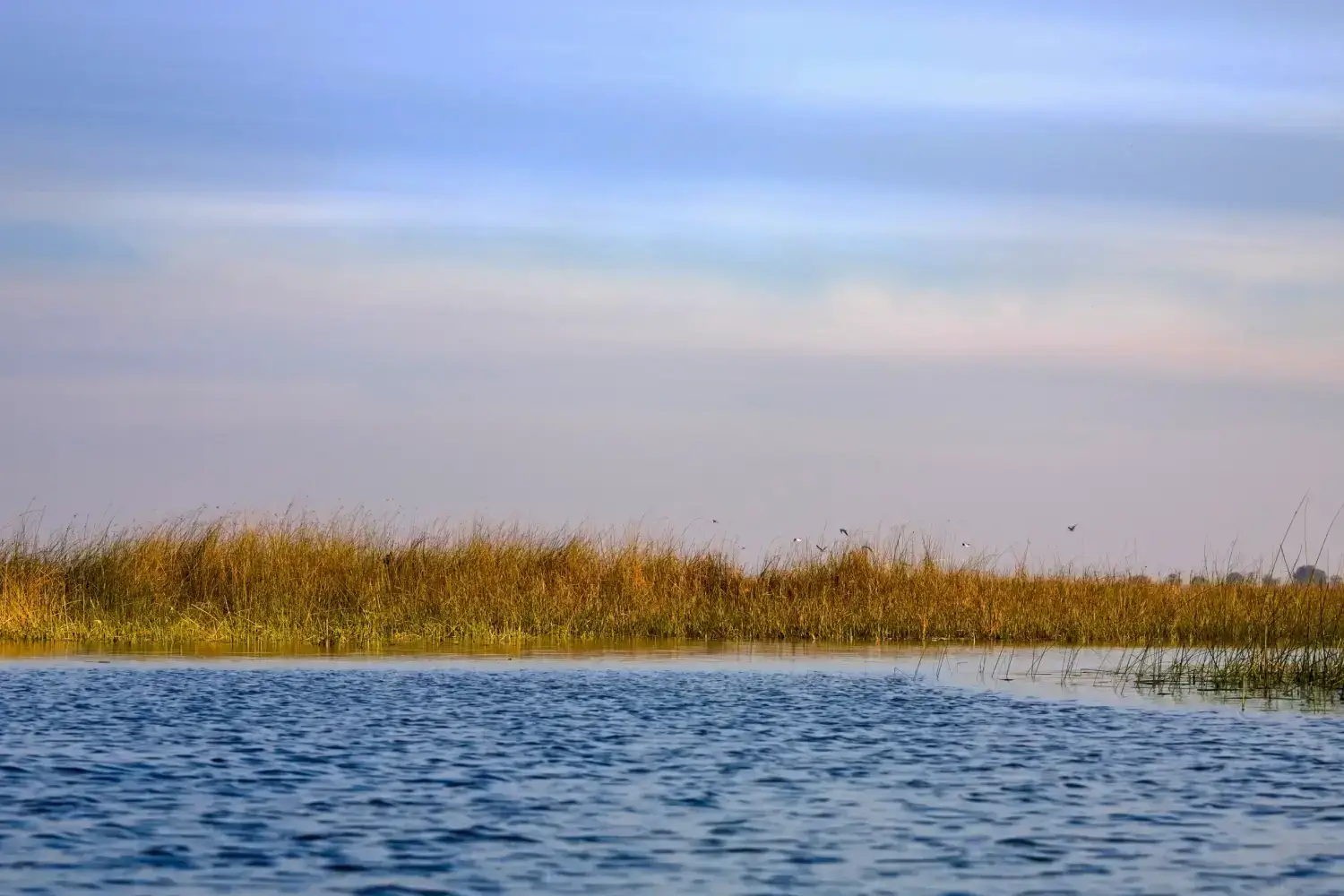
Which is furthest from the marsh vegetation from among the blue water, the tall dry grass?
the blue water

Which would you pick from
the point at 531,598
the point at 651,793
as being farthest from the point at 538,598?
the point at 651,793

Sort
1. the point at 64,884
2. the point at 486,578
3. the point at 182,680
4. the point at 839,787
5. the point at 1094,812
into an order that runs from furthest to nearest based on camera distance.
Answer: the point at 486,578
the point at 182,680
the point at 839,787
the point at 1094,812
the point at 64,884

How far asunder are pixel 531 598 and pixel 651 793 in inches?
573

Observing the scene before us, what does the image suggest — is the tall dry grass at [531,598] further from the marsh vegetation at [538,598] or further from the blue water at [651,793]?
the blue water at [651,793]

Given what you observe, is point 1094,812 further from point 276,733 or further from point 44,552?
point 44,552

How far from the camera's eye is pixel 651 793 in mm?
8516

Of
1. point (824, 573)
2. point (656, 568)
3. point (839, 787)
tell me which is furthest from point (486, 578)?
point (839, 787)

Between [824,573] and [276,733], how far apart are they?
14818 millimetres

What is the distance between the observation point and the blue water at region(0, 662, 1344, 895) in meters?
6.66

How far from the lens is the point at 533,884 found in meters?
6.41

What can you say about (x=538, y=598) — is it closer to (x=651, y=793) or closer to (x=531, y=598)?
(x=531, y=598)

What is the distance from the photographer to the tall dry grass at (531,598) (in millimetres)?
21016

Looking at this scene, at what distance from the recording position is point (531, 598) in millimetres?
22938

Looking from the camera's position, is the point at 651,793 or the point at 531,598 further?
the point at 531,598
